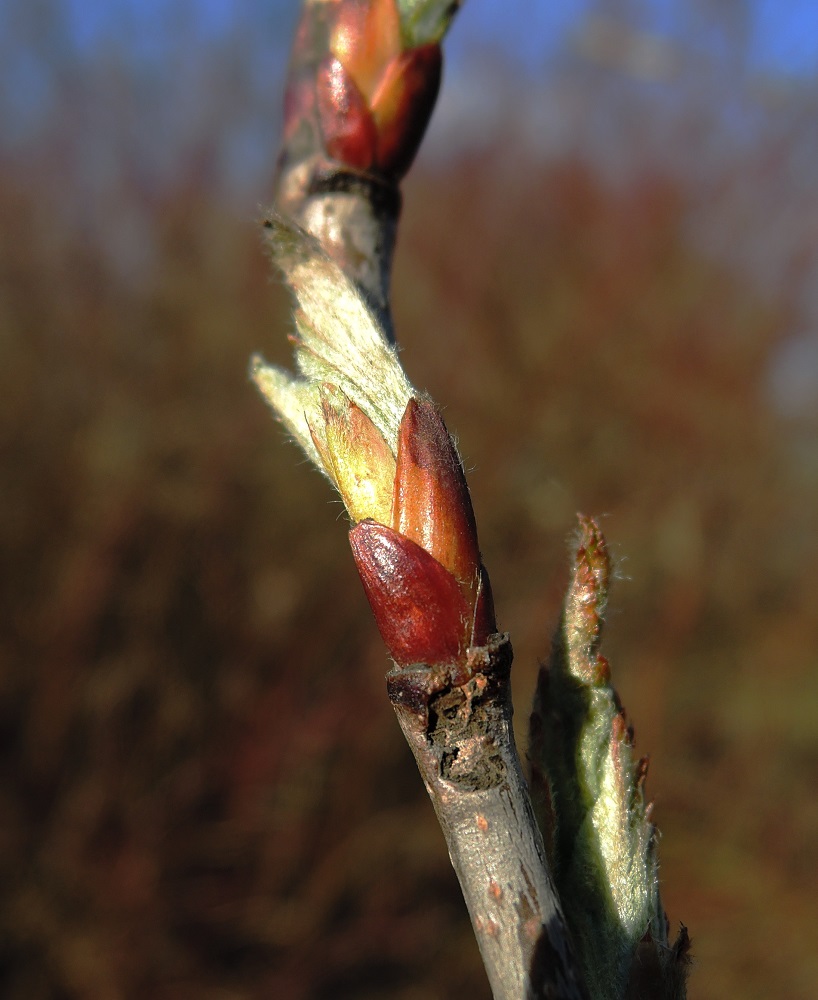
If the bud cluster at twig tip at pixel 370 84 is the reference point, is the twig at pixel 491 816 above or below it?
below

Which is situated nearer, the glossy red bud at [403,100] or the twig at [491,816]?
the twig at [491,816]

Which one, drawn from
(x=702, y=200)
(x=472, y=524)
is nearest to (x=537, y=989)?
(x=472, y=524)

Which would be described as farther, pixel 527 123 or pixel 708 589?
pixel 527 123

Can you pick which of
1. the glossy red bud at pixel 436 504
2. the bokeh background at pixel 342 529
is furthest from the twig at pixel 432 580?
the bokeh background at pixel 342 529

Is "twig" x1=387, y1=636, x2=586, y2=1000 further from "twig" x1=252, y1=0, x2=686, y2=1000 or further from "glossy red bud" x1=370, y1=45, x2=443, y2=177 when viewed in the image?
"glossy red bud" x1=370, y1=45, x2=443, y2=177

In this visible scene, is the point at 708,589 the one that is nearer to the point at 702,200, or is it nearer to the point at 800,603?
the point at 800,603

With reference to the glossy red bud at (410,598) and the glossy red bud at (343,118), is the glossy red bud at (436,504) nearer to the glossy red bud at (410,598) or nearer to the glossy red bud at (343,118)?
the glossy red bud at (410,598)
